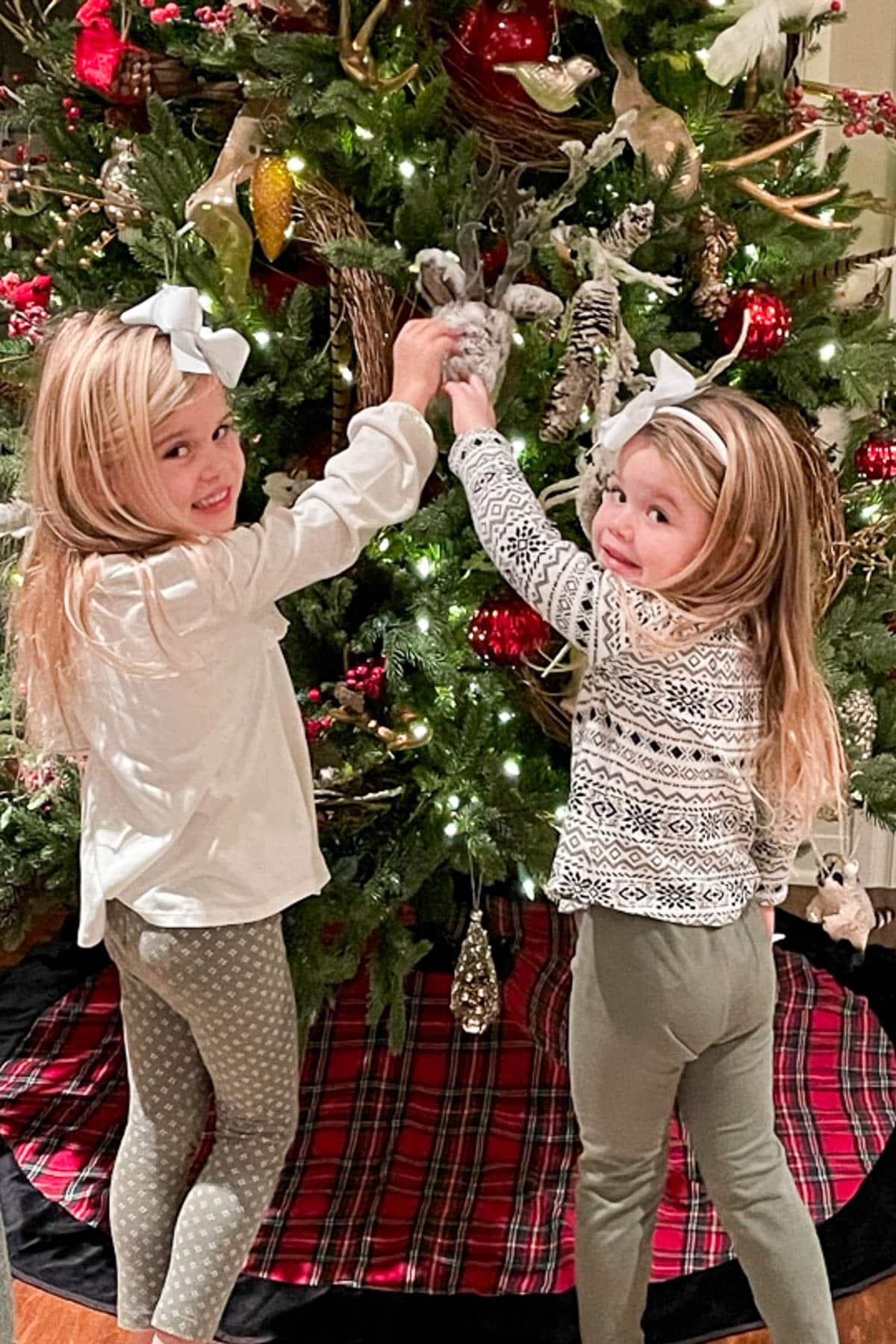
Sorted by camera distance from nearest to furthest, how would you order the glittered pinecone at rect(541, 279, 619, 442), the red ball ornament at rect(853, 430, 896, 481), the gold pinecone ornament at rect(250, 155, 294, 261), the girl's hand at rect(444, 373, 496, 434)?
the girl's hand at rect(444, 373, 496, 434) < the glittered pinecone at rect(541, 279, 619, 442) < the gold pinecone ornament at rect(250, 155, 294, 261) < the red ball ornament at rect(853, 430, 896, 481)

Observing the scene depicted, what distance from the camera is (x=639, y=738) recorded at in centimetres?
143

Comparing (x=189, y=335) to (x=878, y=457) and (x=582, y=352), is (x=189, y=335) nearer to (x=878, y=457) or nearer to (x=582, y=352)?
(x=582, y=352)

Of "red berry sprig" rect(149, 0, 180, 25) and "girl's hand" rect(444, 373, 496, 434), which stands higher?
"red berry sprig" rect(149, 0, 180, 25)

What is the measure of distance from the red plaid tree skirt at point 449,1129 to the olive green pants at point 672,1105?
1.07 feet

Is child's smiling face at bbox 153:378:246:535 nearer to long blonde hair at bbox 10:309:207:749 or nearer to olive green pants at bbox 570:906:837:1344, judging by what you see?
long blonde hair at bbox 10:309:207:749

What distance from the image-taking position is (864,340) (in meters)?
2.00

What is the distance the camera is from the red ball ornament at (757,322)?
1798 millimetres

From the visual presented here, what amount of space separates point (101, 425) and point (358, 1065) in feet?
3.94

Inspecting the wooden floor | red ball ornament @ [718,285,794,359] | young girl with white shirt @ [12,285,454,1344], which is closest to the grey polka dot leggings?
young girl with white shirt @ [12,285,454,1344]

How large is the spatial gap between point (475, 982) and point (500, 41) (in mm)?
1158

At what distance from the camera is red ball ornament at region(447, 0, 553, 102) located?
1.73m

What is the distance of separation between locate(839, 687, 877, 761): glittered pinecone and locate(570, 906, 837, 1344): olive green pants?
0.53 metres

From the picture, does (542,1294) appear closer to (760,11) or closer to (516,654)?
(516,654)

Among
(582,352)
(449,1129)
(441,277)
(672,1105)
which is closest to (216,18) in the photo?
(441,277)
